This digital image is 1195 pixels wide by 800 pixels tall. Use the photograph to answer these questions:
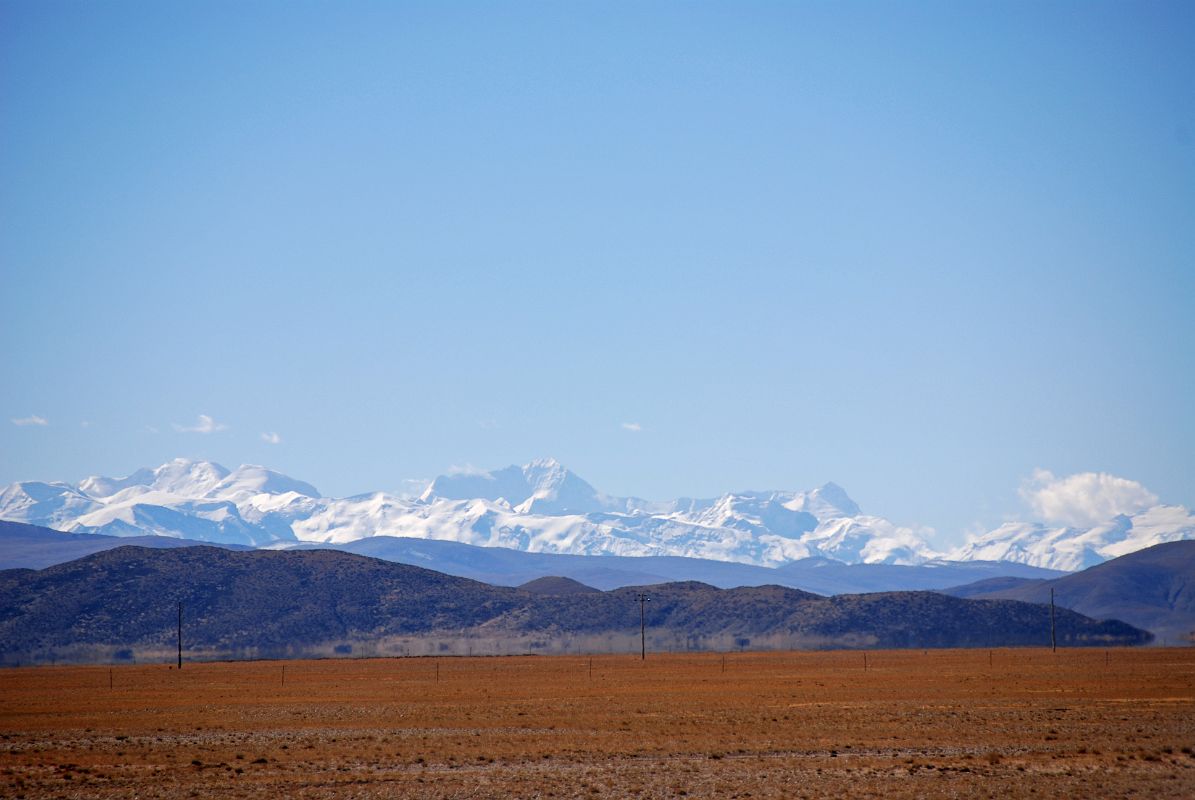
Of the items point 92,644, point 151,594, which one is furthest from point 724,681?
point 151,594

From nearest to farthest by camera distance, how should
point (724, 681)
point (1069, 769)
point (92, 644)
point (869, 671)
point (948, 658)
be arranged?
point (1069, 769), point (724, 681), point (869, 671), point (948, 658), point (92, 644)

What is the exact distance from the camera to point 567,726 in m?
51.4

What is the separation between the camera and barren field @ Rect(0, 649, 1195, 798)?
1391 inches

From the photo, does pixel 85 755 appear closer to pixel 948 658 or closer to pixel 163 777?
pixel 163 777

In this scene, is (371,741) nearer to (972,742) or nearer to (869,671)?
(972,742)

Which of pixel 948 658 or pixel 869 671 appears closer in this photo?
pixel 869 671

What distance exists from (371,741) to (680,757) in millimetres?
12438

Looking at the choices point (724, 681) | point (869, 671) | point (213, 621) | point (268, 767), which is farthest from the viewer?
point (213, 621)

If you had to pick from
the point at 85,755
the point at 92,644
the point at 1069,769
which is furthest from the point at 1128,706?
the point at 92,644

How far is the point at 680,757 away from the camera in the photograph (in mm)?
40875

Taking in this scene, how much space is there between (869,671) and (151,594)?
132m

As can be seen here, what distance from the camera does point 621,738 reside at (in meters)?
46.4

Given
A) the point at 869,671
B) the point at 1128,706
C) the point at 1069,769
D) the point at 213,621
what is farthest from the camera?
the point at 213,621

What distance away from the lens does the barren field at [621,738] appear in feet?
116
